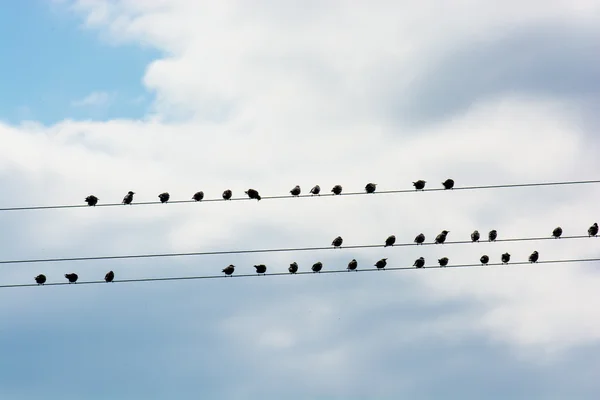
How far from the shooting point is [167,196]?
46.4 m

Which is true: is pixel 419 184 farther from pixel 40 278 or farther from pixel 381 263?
pixel 40 278

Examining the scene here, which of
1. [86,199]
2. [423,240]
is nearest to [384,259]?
[423,240]

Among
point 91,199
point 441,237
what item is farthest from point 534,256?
point 91,199

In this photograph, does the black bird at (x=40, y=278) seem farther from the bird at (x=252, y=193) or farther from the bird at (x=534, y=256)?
the bird at (x=534, y=256)

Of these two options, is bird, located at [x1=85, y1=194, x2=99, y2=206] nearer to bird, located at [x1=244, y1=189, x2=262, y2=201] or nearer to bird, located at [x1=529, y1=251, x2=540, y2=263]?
bird, located at [x1=244, y1=189, x2=262, y2=201]

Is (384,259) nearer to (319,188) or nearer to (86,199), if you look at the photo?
(319,188)

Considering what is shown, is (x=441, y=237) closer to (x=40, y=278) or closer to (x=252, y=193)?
(x=252, y=193)

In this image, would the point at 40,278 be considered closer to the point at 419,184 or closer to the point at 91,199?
the point at 91,199

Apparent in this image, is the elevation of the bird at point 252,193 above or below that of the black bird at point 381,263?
above

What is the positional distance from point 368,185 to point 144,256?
54.7 ft

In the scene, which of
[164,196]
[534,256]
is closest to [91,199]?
[164,196]

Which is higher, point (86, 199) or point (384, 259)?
point (86, 199)

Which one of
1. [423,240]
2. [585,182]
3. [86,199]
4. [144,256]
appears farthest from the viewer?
[423,240]

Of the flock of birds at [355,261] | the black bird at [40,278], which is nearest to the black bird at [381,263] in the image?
the flock of birds at [355,261]
